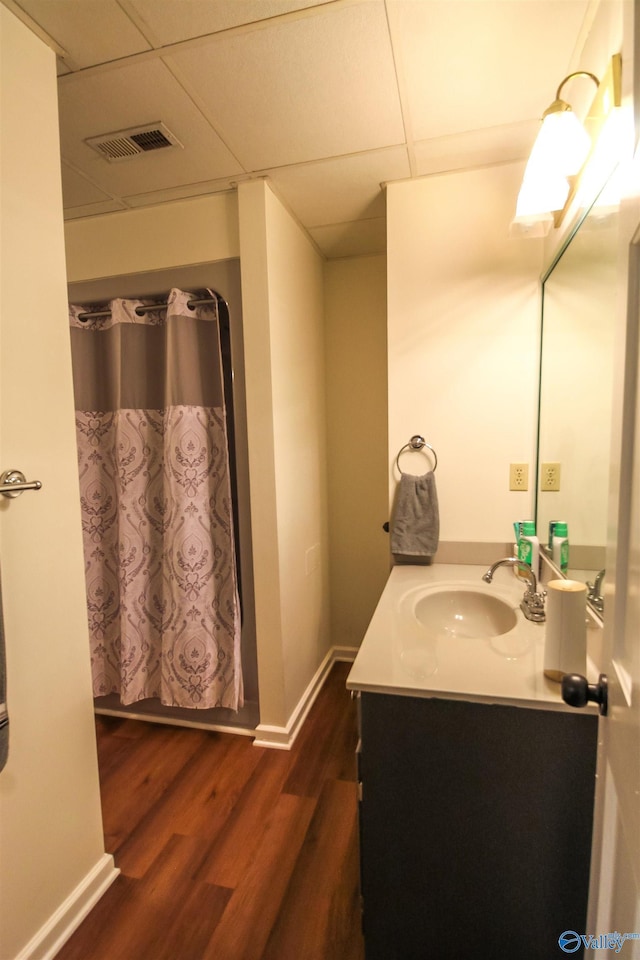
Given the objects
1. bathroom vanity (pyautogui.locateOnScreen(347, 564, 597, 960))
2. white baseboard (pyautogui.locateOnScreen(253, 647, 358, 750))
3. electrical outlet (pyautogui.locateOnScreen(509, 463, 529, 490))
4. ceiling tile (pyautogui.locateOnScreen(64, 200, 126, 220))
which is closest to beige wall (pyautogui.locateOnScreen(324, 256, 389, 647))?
white baseboard (pyautogui.locateOnScreen(253, 647, 358, 750))

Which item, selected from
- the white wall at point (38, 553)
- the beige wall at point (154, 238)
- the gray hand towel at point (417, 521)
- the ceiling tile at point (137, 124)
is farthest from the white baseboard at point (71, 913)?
the ceiling tile at point (137, 124)

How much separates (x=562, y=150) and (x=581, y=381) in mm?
594

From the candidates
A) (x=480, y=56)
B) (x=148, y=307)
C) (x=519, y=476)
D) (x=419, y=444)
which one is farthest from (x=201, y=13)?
(x=519, y=476)

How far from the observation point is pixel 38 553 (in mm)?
1123

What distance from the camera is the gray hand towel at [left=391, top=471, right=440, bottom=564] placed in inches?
72.3

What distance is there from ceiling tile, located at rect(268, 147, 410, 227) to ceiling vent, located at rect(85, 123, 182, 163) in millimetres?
412

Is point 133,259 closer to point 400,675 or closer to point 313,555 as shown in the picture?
point 313,555

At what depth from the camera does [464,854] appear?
977 mm

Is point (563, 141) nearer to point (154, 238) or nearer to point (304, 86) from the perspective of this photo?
point (304, 86)

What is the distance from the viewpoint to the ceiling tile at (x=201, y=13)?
3.50 ft

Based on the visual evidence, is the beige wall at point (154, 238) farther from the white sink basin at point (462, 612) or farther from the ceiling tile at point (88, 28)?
the white sink basin at point (462, 612)

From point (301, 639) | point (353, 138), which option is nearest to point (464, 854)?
point (301, 639)

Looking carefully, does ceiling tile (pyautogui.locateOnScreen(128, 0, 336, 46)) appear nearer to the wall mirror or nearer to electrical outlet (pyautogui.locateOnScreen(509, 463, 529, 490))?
the wall mirror

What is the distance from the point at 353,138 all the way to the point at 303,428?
1181 mm
